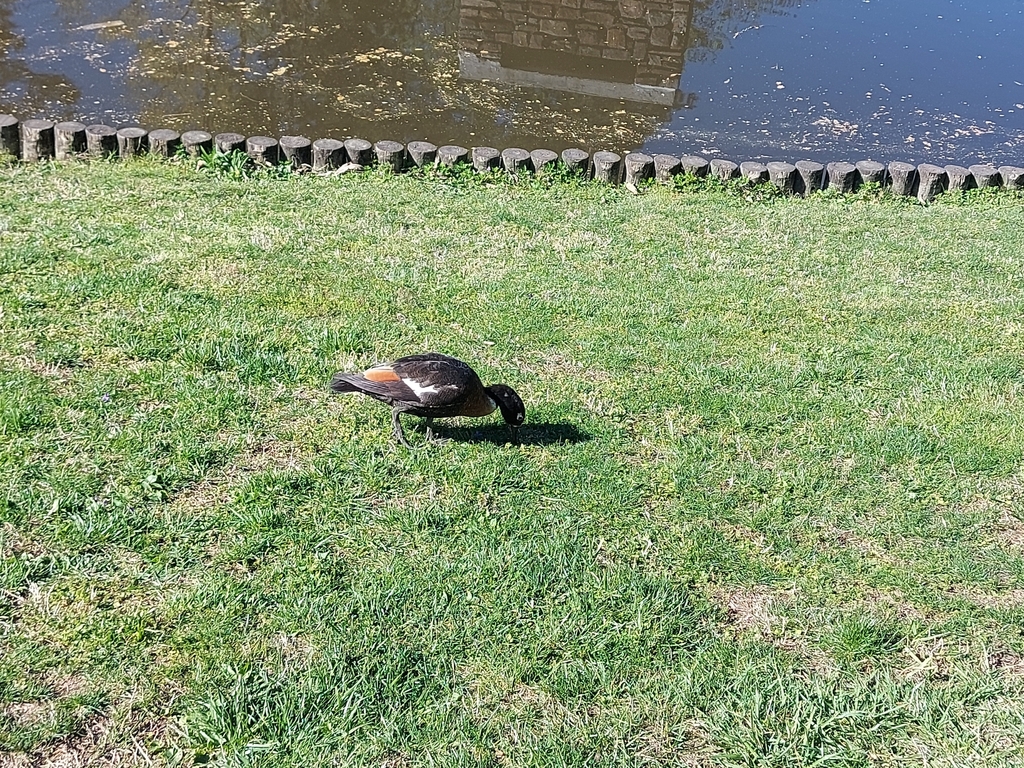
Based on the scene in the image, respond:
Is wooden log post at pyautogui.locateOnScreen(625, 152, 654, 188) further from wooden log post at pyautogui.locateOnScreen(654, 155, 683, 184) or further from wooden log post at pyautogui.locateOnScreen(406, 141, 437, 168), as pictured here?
wooden log post at pyautogui.locateOnScreen(406, 141, 437, 168)

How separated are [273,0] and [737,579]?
1098cm

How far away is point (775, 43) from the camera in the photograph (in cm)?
1272

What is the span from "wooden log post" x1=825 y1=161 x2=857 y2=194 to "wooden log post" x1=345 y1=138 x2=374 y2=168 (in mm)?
4068

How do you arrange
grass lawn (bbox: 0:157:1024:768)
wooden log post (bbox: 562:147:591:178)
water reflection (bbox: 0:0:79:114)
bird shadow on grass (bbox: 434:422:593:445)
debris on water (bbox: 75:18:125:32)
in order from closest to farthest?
grass lawn (bbox: 0:157:1024:768) < bird shadow on grass (bbox: 434:422:593:445) < wooden log post (bbox: 562:147:591:178) < water reflection (bbox: 0:0:79:114) < debris on water (bbox: 75:18:125:32)

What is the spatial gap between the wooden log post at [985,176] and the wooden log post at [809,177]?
1.43m

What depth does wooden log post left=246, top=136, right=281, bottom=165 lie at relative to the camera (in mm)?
7574

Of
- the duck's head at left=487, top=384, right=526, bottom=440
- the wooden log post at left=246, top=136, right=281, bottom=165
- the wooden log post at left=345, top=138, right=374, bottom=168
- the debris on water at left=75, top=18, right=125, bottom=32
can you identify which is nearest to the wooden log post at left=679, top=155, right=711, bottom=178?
the wooden log post at left=345, top=138, right=374, bottom=168

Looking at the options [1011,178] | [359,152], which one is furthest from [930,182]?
[359,152]

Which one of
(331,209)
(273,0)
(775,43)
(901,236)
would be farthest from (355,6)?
(901,236)

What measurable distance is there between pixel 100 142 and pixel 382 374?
4.77 m

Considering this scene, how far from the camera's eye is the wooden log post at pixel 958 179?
848 centimetres

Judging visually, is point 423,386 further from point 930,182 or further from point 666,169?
point 930,182

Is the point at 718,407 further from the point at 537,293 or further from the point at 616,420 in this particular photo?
the point at 537,293

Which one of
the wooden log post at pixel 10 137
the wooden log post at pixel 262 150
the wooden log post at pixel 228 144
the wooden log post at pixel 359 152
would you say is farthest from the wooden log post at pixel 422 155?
the wooden log post at pixel 10 137
